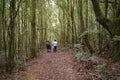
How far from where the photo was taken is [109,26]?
9.70 metres

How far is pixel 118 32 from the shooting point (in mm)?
9562

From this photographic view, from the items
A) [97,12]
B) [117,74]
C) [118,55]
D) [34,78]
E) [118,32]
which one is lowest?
[34,78]

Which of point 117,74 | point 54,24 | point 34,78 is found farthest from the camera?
point 54,24

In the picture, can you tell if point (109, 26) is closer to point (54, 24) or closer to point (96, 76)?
point (96, 76)

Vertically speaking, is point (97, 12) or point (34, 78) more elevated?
point (97, 12)

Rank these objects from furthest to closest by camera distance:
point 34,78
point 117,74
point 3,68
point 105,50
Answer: point 105,50, point 3,68, point 34,78, point 117,74

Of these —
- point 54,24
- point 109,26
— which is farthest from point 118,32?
point 54,24

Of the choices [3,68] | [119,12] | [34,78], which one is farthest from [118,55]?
[3,68]

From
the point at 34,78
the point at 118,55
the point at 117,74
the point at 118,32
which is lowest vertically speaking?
the point at 34,78

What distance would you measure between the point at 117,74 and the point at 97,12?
3.53 meters

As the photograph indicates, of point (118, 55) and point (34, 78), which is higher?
point (118, 55)

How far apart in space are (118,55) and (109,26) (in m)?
1.50

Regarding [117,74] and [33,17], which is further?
[33,17]

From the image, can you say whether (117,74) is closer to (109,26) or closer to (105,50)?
(109,26)
